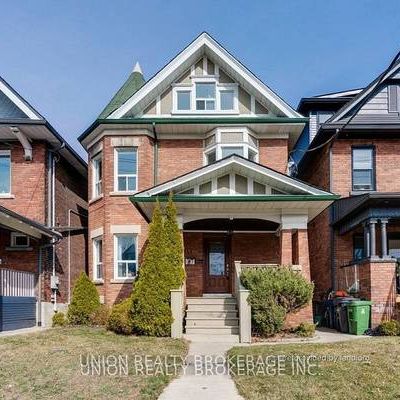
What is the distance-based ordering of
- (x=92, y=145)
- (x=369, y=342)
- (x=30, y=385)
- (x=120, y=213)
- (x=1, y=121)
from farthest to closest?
(x=92, y=145) < (x=120, y=213) < (x=1, y=121) < (x=369, y=342) < (x=30, y=385)

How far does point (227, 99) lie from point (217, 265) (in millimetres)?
6119

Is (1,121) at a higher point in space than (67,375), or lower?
higher

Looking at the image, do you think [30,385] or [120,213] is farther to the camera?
[120,213]

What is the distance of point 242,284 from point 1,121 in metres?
9.90

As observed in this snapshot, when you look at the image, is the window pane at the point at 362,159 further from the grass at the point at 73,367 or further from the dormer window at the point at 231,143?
the grass at the point at 73,367

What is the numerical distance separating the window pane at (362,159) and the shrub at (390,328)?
688 cm

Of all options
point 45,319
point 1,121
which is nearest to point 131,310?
point 45,319

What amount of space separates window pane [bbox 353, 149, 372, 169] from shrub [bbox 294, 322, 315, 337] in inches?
310

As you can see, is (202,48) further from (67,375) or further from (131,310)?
(67,375)

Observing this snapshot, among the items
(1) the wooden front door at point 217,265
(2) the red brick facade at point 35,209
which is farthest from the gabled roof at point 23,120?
(1) the wooden front door at point 217,265

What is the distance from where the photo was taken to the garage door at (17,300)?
15.5m

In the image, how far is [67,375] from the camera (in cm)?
865

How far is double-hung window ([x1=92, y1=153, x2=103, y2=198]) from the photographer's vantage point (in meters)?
20.4

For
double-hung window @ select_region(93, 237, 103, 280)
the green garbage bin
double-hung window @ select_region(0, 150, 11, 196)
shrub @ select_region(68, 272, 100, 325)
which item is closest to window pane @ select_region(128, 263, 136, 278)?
double-hung window @ select_region(93, 237, 103, 280)
